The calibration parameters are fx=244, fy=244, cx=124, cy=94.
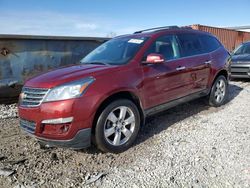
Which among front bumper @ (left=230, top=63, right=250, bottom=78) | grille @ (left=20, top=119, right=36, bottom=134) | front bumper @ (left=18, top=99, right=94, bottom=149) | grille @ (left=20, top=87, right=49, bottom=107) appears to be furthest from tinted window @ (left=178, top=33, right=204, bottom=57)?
front bumper @ (left=230, top=63, right=250, bottom=78)

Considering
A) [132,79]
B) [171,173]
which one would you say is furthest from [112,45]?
[171,173]

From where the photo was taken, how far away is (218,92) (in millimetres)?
5742

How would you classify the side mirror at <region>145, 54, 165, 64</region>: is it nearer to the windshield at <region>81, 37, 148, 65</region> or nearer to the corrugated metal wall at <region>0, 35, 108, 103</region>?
the windshield at <region>81, 37, 148, 65</region>

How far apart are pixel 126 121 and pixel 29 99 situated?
54.9 inches

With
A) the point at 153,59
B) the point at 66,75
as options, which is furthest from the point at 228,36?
the point at 66,75

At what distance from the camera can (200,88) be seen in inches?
201

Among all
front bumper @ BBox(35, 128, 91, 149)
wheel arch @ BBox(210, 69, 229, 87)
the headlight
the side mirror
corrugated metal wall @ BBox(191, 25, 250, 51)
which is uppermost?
corrugated metal wall @ BBox(191, 25, 250, 51)

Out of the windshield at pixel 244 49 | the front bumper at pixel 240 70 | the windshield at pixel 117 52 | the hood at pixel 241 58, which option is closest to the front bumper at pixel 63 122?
the windshield at pixel 117 52

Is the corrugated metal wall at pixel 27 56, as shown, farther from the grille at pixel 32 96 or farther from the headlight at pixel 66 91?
the headlight at pixel 66 91

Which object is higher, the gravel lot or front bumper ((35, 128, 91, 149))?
front bumper ((35, 128, 91, 149))

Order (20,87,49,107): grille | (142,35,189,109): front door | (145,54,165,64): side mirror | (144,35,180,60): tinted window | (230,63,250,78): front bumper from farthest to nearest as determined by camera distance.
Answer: (230,63,250,78): front bumper → (144,35,180,60): tinted window → (142,35,189,109): front door → (145,54,165,64): side mirror → (20,87,49,107): grille

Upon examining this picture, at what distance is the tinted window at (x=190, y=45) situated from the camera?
4693 mm

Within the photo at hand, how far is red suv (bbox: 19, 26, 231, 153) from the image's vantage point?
3.09 meters

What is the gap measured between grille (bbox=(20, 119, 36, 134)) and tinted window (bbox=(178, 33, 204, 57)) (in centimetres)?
292
